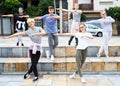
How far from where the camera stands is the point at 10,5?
→ 35.8 m

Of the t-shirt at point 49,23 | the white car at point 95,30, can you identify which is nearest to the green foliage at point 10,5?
the white car at point 95,30

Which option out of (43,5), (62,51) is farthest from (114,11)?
(62,51)

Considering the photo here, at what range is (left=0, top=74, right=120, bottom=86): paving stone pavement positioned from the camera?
987cm

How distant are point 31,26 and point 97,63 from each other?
3034mm

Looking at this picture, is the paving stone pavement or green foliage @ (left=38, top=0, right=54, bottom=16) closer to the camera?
the paving stone pavement

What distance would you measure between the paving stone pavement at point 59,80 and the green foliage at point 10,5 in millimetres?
25150

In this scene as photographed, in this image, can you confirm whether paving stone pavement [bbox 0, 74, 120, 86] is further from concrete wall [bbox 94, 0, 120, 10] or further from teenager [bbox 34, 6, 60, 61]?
concrete wall [bbox 94, 0, 120, 10]

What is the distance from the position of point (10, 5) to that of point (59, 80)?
2653cm

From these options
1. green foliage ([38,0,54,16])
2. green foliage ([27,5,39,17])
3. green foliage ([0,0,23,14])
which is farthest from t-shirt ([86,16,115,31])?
green foliage ([27,5,39,17])

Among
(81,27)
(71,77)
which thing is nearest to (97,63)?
(71,77)

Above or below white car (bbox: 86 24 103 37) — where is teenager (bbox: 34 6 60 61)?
above

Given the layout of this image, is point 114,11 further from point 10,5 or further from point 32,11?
point 10,5

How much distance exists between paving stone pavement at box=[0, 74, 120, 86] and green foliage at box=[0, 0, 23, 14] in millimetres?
25150

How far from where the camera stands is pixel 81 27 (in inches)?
382
